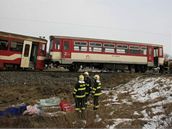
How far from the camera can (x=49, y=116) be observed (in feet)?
39.1

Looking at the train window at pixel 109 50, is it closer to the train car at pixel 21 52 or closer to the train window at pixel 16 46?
the train car at pixel 21 52

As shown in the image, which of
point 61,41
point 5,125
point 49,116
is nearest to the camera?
point 5,125

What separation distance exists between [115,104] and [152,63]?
625 inches

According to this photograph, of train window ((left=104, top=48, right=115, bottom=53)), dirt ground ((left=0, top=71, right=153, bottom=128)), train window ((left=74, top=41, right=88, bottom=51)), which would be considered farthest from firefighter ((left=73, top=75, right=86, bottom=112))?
train window ((left=104, top=48, right=115, bottom=53))

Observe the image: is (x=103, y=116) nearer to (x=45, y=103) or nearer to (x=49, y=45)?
(x=45, y=103)

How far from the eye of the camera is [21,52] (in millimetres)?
24172

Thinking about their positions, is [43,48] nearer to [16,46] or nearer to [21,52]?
[21,52]

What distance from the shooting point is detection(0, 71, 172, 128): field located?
10.9 meters

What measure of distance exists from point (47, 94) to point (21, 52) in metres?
7.07

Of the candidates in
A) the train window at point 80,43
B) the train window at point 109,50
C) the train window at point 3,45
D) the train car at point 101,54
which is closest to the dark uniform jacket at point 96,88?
the train window at point 3,45

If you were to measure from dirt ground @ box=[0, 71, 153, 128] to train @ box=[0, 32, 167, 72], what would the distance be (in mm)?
3103

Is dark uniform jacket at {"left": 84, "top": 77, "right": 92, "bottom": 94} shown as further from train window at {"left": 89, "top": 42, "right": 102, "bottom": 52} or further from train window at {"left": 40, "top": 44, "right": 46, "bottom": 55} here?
train window at {"left": 89, "top": 42, "right": 102, "bottom": 52}

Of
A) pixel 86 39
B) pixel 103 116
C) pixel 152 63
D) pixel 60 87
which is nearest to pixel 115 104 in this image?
pixel 103 116

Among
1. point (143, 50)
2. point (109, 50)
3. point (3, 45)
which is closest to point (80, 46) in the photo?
point (109, 50)
